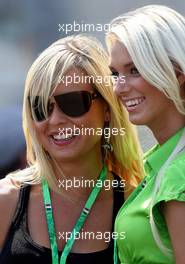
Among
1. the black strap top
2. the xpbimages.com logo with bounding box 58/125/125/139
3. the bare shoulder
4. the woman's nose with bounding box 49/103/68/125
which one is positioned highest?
the woman's nose with bounding box 49/103/68/125

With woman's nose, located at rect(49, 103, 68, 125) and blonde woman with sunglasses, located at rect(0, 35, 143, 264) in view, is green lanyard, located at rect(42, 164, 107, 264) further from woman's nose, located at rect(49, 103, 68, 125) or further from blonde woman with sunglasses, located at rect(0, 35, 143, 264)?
woman's nose, located at rect(49, 103, 68, 125)

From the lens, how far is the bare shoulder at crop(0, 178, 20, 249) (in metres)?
1.60

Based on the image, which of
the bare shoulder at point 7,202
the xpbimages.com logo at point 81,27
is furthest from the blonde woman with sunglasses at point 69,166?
the xpbimages.com logo at point 81,27

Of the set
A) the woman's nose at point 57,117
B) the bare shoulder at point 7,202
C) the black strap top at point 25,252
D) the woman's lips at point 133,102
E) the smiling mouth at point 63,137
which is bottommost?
the black strap top at point 25,252

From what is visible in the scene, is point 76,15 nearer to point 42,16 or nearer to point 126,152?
point 42,16

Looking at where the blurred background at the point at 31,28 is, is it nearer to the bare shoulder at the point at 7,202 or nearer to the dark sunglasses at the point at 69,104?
the dark sunglasses at the point at 69,104

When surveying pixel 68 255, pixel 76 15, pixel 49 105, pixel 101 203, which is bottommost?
pixel 68 255

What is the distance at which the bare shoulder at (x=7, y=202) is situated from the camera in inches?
63.2

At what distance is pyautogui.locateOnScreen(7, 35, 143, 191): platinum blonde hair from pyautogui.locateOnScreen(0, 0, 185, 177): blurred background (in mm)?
206

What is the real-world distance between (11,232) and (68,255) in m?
0.16

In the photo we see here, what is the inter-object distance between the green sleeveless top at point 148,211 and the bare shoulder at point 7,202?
35 cm

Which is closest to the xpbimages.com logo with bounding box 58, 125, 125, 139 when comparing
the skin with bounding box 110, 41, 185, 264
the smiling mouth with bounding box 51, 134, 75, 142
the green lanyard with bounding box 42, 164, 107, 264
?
→ the smiling mouth with bounding box 51, 134, 75, 142

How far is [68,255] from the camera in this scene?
157 centimetres

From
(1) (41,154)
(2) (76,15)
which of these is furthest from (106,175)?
(2) (76,15)
